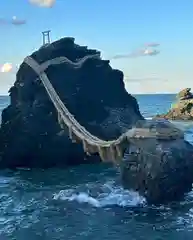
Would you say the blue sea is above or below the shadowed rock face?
below

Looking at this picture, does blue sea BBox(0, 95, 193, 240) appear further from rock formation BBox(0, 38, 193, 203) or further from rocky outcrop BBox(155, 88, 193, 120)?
rocky outcrop BBox(155, 88, 193, 120)

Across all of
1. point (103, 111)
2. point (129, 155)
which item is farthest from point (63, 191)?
point (103, 111)

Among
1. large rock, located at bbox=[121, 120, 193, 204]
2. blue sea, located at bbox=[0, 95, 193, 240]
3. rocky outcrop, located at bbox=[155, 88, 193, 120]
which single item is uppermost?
rocky outcrop, located at bbox=[155, 88, 193, 120]

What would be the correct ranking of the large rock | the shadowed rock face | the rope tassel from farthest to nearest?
the shadowed rock face
the rope tassel
the large rock

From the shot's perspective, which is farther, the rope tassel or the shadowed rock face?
the shadowed rock face

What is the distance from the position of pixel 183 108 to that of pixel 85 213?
2897 inches

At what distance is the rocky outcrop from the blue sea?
6028 centimetres

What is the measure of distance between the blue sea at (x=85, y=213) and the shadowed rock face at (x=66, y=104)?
A: 7802 mm

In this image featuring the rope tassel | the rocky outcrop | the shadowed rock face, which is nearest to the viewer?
the rope tassel

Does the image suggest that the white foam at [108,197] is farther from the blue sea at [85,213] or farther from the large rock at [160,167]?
the large rock at [160,167]

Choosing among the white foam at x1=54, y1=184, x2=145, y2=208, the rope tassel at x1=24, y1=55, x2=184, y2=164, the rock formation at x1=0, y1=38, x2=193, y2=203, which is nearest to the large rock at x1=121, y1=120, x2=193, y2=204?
the rope tassel at x1=24, y1=55, x2=184, y2=164

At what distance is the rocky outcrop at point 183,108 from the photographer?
99.2m

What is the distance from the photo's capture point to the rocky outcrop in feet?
326

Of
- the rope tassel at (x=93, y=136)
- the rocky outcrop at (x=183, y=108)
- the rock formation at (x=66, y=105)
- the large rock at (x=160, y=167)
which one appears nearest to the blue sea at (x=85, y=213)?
the large rock at (x=160, y=167)
